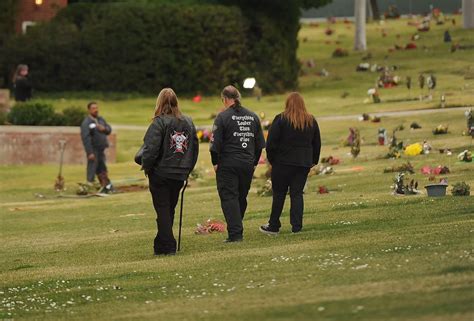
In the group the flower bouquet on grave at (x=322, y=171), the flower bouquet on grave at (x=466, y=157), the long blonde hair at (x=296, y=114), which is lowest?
the flower bouquet on grave at (x=322, y=171)

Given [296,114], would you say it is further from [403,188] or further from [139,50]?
[139,50]

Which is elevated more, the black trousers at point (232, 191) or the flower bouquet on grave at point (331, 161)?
the black trousers at point (232, 191)

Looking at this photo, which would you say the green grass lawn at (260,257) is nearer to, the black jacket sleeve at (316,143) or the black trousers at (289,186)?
the black trousers at (289,186)

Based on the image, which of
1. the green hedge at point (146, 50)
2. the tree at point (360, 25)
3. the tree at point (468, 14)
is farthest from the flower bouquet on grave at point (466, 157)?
the tree at point (468, 14)

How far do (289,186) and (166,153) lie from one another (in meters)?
1.90

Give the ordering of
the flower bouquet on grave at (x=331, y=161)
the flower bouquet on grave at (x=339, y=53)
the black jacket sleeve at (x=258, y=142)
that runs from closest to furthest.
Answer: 1. the black jacket sleeve at (x=258, y=142)
2. the flower bouquet on grave at (x=331, y=161)
3. the flower bouquet on grave at (x=339, y=53)

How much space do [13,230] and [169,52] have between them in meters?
27.8

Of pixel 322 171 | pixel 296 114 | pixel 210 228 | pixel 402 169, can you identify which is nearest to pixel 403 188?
pixel 210 228

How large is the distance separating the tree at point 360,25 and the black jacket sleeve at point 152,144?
43850mm

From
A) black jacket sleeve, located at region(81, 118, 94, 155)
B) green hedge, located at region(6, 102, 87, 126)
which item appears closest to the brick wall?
green hedge, located at region(6, 102, 87, 126)

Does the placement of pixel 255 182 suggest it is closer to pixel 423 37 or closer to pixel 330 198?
pixel 330 198

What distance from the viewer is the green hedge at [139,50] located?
51.6 meters

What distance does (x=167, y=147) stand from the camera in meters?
17.3

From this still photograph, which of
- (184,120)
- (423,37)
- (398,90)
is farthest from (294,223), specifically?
(423,37)
